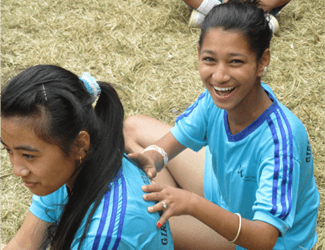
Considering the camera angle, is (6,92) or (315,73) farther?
(315,73)

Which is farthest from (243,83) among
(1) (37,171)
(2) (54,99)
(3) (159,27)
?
(3) (159,27)

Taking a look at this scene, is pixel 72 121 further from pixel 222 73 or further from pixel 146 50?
pixel 146 50

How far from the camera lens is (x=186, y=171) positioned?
7.71ft

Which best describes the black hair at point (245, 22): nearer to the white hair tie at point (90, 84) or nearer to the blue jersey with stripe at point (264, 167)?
the blue jersey with stripe at point (264, 167)

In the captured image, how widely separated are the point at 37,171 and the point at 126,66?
2431 millimetres

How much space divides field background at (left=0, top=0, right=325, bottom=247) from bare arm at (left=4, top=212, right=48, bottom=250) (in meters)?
0.94

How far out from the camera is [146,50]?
12.6ft

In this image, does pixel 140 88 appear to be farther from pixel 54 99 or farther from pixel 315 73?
pixel 54 99

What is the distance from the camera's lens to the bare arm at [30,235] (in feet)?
5.97

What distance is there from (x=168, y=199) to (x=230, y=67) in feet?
2.04

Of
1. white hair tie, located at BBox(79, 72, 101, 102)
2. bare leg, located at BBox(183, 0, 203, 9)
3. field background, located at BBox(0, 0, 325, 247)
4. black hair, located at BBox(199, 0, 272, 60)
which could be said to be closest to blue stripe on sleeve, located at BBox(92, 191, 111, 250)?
white hair tie, located at BBox(79, 72, 101, 102)

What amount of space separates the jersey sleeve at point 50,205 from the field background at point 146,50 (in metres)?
1.10

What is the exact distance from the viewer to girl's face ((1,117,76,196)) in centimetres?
129

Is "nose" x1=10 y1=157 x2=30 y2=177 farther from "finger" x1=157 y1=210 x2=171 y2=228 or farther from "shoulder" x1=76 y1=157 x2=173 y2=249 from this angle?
"finger" x1=157 y1=210 x2=171 y2=228
